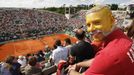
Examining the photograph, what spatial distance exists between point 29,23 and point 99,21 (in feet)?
201

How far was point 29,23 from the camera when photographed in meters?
62.6

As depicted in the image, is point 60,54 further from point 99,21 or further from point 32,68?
point 99,21

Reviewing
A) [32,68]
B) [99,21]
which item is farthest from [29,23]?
[99,21]

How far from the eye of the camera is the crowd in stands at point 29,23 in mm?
52375

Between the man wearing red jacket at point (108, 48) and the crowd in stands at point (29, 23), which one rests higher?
the man wearing red jacket at point (108, 48)

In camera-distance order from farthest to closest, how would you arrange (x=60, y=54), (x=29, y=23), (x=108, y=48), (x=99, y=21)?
(x=29, y=23) < (x=60, y=54) < (x=99, y=21) < (x=108, y=48)

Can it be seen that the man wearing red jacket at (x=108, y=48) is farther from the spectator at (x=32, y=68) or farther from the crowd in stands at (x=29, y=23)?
the crowd in stands at (x=29, y=23)

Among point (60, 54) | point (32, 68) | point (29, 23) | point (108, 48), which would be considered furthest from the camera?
point (29, 23)

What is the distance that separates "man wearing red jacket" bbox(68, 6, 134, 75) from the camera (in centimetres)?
159

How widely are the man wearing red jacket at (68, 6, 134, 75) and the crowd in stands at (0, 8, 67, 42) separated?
141ft

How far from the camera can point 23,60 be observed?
10.5 m

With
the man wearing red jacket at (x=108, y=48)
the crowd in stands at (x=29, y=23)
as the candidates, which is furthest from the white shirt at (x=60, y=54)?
the crowd in stands at (x=29, y=23)

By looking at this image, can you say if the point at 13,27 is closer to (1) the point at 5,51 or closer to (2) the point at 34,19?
(2) the point at 34,19

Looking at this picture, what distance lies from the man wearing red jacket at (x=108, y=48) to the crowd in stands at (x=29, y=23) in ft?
141
